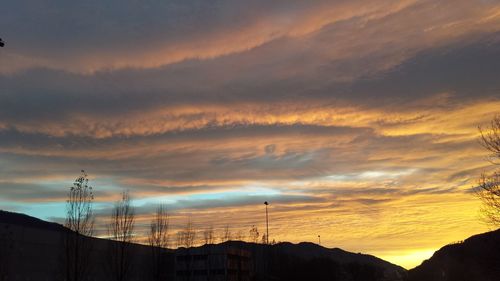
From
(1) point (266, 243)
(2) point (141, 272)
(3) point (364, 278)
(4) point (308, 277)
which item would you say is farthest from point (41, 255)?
(3) point (364, 278)

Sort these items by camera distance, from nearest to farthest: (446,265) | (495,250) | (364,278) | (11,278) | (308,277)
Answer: (495,250)
(11,278)
(308,277)
(446,265)
(364,278)

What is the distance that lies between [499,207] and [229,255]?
6999 cm

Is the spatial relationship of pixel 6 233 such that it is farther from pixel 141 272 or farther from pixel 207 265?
pixel 207 265

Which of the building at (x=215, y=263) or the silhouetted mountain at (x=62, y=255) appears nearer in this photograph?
the silhouetted mountain at (x=62, y=255)

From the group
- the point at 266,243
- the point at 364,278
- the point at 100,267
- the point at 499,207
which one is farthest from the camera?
the point at 364,278

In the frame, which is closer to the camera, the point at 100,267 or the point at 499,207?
the point at 499,207

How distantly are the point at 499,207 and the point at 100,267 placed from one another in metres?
38.7

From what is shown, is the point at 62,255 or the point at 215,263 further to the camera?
the point at 215,263

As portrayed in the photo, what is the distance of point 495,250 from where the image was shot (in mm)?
35031

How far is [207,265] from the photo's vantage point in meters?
93.3

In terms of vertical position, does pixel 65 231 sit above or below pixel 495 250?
above

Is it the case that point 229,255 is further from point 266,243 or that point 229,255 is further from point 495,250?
point 495,250

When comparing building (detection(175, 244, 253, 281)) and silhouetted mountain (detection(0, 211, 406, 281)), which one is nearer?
silhouetted mountain (detection(0, 211, 406, 281))

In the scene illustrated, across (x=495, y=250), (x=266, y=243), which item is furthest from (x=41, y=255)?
(x=266, y=243)
